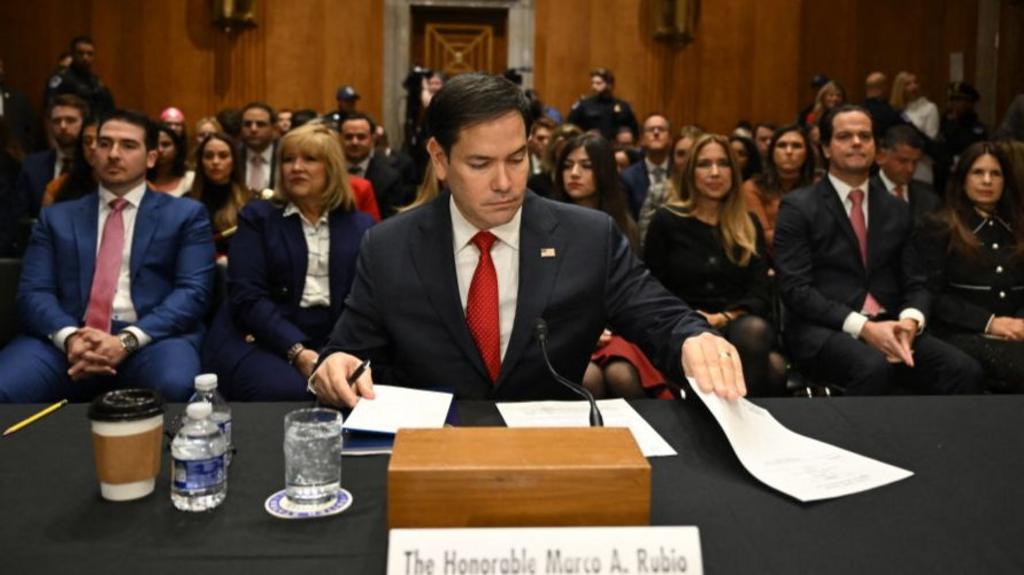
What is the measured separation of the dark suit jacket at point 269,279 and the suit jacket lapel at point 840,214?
1.89 metres

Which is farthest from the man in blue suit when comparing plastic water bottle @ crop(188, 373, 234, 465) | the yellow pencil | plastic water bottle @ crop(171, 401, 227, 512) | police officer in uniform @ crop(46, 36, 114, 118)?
police officer in uniform @ crop(46, 36, 114, 118)

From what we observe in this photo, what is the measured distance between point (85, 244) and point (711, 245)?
2461 millimetres

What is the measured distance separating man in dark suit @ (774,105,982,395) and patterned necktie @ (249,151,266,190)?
404 centimetres

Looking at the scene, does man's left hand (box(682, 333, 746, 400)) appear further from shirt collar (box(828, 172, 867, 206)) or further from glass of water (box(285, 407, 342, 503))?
shirt collar (box(828, 172, 867, 206))

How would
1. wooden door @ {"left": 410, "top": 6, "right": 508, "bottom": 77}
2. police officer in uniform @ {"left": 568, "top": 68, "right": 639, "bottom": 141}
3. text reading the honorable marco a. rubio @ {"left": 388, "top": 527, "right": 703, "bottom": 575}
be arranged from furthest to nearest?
1. wooden door @ {"left": 410, "top": 6, "right": 508, "bottom": 77}
2. police officer in uniform @ {"left": 568, "top": 68, "right": 639, "bottom": 141}
3. text reading the honorable marco a. rubio @ {"left": 388, "top": 527, "right": 703, "bottom": 575}

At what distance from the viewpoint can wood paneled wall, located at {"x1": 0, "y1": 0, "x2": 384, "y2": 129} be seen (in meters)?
9.22

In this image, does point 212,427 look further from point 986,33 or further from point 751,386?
point 986,33

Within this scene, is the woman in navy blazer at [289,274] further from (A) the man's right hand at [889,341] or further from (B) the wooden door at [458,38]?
(B) the wooden door at [458,38]

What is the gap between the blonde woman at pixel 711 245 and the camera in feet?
12.7

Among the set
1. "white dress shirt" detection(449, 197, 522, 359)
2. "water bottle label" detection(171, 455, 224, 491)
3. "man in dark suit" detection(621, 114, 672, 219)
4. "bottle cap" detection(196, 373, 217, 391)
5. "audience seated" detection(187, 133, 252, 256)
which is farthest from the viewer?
"man in dark suit" detection(621, 114, 672, 219)

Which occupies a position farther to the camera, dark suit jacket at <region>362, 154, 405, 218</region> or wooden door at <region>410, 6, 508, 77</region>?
wooden door at <region>410, 6, 508, 77</region>

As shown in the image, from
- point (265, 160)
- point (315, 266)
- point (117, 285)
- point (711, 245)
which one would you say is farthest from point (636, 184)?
point (117, 285)

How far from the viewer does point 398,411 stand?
1.64m

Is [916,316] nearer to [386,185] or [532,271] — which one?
[532,271]
